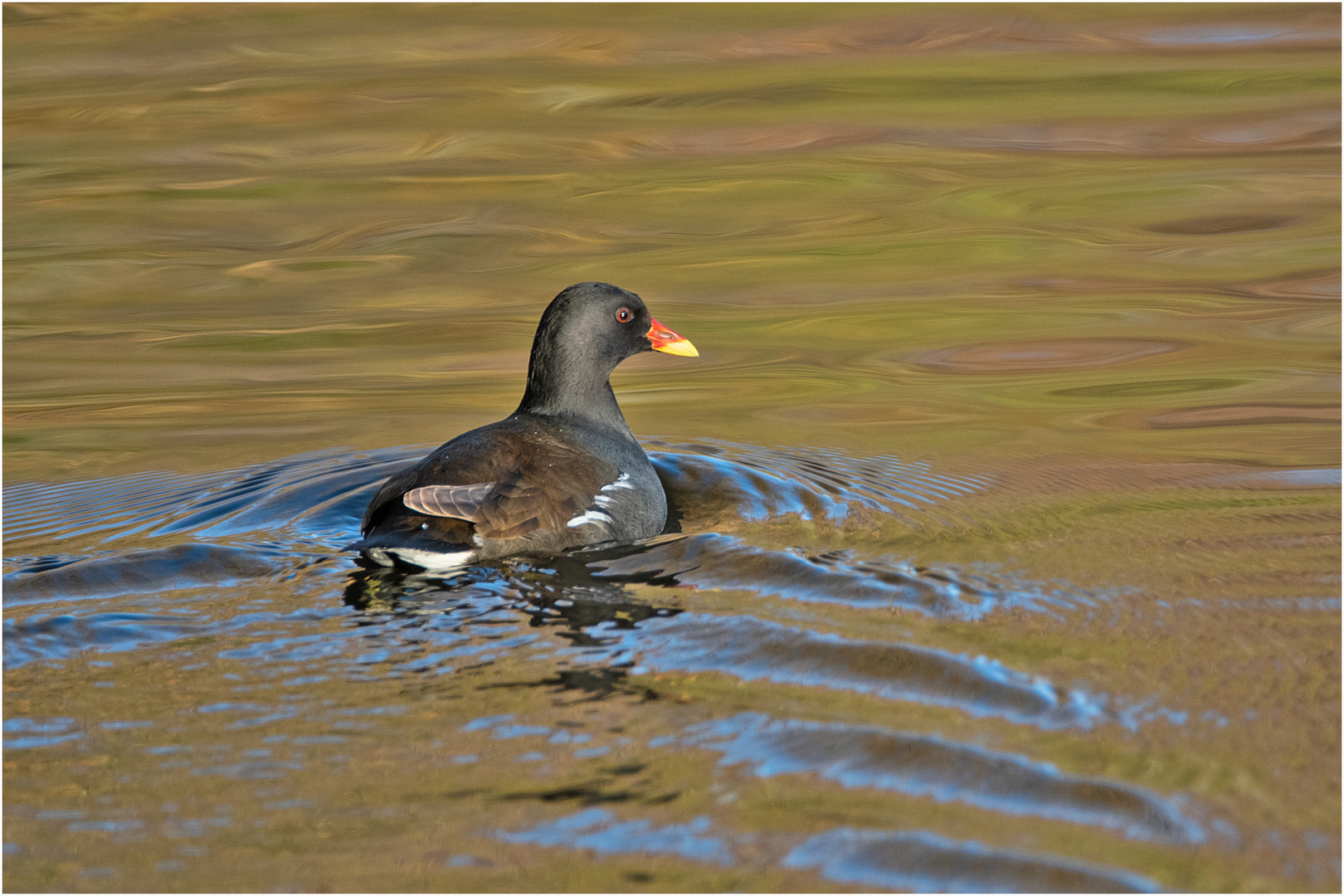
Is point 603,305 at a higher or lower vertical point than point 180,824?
higher

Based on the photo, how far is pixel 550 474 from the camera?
592 cm

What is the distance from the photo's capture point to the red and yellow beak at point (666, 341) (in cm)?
707

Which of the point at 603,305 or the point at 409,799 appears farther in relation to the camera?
the point at 603,305

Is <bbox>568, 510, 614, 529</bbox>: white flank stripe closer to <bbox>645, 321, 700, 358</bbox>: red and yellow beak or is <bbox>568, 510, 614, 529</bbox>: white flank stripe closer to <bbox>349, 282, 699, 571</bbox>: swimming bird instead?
<bbox>349, 282, 699, 571</bbox>: swimming bird

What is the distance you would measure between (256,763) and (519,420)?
2869mm

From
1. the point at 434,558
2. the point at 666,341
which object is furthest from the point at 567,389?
the point at 434,558

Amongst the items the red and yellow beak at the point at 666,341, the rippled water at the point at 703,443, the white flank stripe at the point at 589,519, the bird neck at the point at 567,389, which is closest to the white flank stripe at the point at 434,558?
the rippled water at the point at 703,443

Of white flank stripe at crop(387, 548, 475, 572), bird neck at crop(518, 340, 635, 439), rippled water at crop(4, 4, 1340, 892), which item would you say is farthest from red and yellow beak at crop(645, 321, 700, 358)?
white flank stripe at crop(387, 548, 475, 572)

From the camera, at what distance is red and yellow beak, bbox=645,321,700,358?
23.2 feet

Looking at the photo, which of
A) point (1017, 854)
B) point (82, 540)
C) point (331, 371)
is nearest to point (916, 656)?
point (1017, 854)

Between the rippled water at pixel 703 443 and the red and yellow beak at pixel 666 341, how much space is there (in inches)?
23.1

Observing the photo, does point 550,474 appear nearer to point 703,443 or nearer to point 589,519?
point 589,519

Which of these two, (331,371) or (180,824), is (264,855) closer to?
(180,824)

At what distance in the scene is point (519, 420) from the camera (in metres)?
6.55
